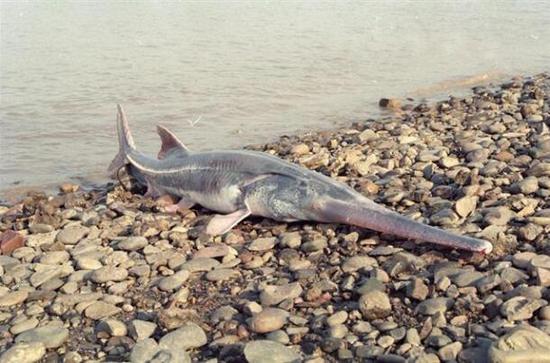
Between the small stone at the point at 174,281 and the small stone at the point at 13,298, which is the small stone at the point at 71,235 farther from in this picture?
the small stone at the point at 174,281

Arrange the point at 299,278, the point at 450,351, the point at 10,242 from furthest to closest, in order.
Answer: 1. the point at 10,242
2. the point at 299,278
3. the point at 450,351

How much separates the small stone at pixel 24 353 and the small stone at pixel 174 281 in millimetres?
1210

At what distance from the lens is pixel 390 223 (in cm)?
562

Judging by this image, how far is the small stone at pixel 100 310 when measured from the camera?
15.8ft

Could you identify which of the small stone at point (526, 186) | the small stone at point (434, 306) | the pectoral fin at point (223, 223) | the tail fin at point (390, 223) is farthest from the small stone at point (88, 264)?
the small stone at point (526, 186)

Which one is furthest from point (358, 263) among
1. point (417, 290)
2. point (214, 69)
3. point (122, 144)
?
point (214, 69)

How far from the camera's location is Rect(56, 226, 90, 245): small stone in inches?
262

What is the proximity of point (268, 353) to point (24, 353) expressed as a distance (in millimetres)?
1660

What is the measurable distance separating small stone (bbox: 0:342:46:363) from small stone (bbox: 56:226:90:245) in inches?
96.7

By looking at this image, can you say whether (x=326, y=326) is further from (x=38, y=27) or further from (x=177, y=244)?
(x=38, y=27)

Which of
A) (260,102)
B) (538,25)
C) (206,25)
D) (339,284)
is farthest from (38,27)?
(339,284)

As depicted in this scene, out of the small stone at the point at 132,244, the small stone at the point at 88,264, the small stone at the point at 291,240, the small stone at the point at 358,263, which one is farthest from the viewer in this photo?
the small stone at the point at 132,244

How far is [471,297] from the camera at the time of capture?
14.5ft

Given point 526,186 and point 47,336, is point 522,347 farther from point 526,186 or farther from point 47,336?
point 526,186
